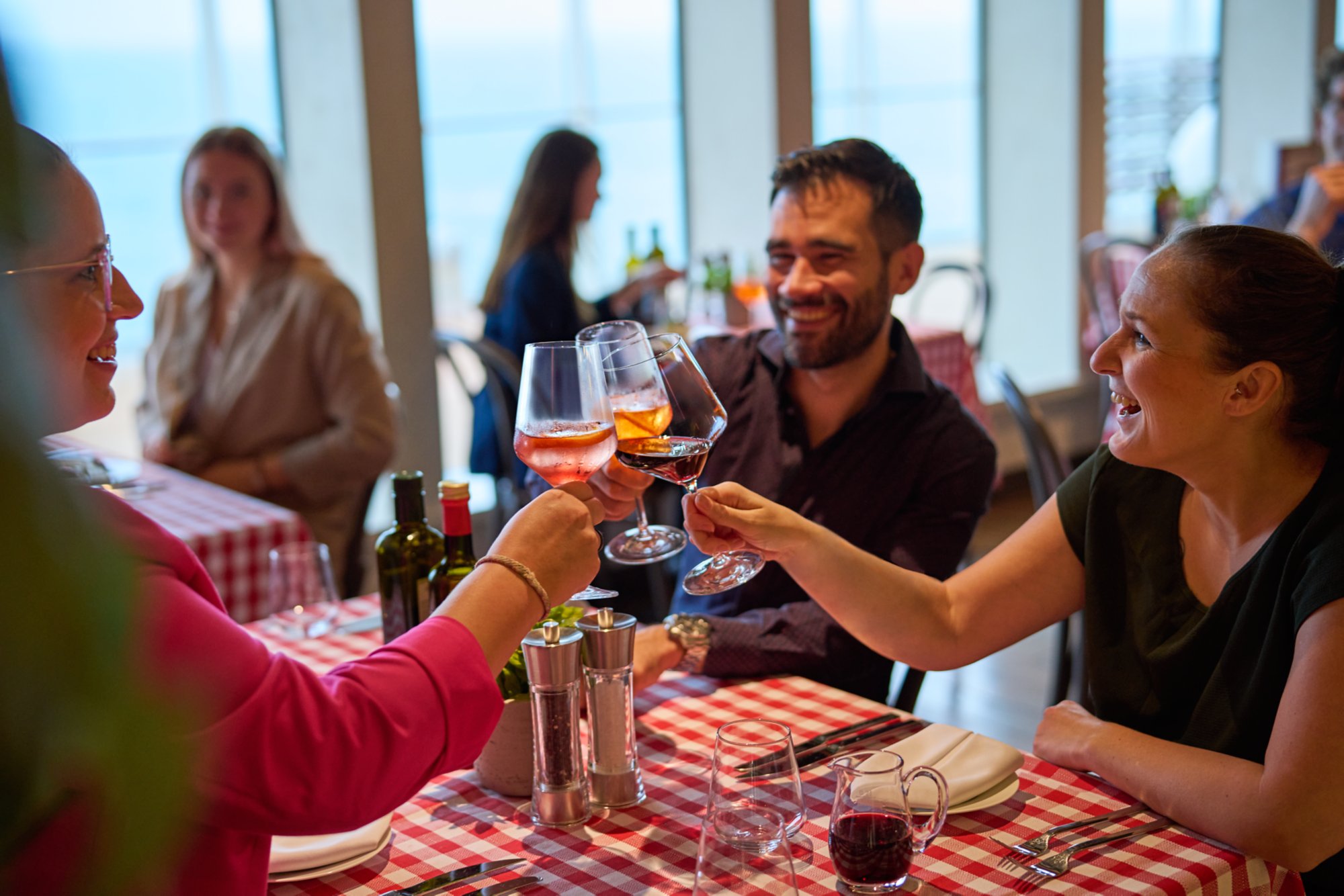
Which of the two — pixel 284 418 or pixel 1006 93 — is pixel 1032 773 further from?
pixel 1006 93

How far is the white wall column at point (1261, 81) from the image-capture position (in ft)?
23.1

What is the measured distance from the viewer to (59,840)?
291 millimetres

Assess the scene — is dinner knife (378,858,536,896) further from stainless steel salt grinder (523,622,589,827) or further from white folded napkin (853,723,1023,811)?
white folded napkin (853,723,1023,811)

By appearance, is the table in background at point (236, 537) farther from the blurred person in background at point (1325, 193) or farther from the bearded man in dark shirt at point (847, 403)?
the blurred person in background at point (1325, 193)

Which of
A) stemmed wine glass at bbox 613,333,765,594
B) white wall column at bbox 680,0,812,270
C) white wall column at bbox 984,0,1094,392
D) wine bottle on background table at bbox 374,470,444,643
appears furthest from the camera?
white wall column at bbox 984,0,1094,392

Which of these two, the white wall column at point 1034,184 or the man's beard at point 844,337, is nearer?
the man's beard at point 844,337

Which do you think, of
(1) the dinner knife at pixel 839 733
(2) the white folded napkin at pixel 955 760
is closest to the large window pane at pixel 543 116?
(1) the dinner knife at pixel 839 733

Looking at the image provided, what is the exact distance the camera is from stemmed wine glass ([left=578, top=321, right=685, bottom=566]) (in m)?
1.32

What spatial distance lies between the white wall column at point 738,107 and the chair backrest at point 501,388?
1.37m

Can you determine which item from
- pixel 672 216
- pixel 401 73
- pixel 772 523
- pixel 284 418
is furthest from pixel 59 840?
pixel 672 216

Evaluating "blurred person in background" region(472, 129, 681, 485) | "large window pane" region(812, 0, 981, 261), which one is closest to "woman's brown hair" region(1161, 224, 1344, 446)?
"blurred person in background" region(472, 129, 681, 485)

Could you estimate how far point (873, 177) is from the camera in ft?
6.69

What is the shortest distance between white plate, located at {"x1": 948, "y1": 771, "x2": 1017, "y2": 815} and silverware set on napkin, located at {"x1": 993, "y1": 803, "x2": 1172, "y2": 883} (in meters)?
0.05

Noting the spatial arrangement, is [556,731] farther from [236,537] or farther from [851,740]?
[236,537]
